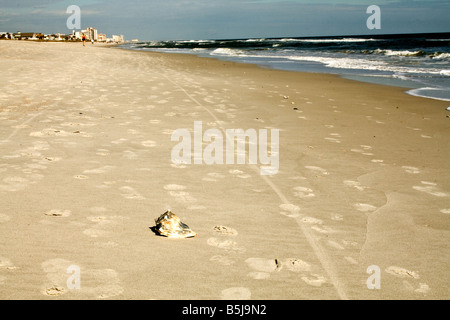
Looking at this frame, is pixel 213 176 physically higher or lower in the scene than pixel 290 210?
higher

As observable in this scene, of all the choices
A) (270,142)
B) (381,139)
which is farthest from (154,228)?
(381,139)

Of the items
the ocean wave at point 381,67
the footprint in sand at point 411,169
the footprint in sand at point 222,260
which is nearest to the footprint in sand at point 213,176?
the footprint in sand at point 222,260

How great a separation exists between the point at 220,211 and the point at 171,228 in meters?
0.71

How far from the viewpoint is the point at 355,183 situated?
4.54 metres

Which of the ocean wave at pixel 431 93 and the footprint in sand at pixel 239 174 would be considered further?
the ocean wave at pixel 431 93

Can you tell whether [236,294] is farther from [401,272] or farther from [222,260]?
[401,272]

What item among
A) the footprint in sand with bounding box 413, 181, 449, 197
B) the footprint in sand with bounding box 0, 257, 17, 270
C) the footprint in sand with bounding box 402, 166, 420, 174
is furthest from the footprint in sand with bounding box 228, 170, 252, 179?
the footprint in sand with bounding box 0, 257, 17, 270

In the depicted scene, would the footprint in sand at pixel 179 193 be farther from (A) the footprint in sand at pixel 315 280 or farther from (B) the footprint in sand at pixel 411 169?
(B) the footprint in sand at pixel 411 169

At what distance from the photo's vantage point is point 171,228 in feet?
10.0

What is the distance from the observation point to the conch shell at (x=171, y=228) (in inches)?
120

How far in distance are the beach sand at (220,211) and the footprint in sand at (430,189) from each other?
1cm

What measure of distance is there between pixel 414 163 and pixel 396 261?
9.58 ft

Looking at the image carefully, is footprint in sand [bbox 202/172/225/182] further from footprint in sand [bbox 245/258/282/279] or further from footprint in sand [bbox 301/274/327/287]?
footprint in sand [bbox 301/274/327/287]

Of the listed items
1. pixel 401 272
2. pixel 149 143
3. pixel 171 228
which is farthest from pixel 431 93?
pixel 171 228
